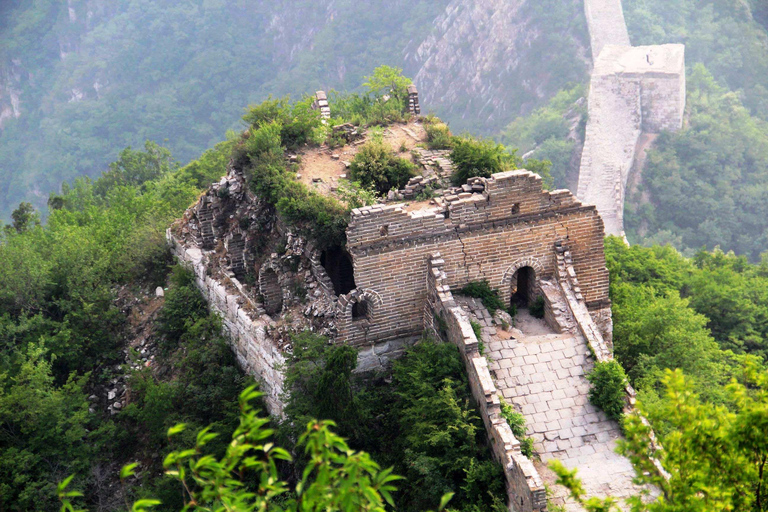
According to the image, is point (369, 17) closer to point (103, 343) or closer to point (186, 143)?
point (186, 143)

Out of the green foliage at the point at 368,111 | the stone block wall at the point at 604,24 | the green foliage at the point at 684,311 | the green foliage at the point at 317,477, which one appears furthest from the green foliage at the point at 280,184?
the stone block wall at the point at 604,24

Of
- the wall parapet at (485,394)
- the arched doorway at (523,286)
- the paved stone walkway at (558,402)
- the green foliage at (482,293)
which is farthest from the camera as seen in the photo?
the arched doorway at (523,286)

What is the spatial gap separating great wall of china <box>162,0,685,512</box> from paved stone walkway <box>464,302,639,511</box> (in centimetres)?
2

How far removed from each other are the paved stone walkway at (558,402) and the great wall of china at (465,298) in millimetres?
25

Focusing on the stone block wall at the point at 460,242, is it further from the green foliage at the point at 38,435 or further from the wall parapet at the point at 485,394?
the green foliage at the point at 38,435

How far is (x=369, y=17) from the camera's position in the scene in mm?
100125

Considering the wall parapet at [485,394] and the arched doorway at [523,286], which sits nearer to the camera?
the wall parapet at [485,394]

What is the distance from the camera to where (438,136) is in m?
23.2

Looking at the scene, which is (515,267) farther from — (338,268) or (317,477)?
(317,477)

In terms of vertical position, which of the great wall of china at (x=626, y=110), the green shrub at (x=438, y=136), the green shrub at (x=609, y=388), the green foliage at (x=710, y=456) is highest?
the great wall of china at (x=626, y=110)

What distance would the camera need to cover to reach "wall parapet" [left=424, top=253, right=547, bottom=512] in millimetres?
→ 15219

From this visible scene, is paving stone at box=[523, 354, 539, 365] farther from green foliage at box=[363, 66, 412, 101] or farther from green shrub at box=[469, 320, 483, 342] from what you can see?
green foliage at box=[363, 66, 412, 101]

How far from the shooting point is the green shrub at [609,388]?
1706 centimetres

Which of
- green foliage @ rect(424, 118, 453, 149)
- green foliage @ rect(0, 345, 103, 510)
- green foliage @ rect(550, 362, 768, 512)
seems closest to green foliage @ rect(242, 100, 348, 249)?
green foliage @ rect(424, 118, 453, 149)
